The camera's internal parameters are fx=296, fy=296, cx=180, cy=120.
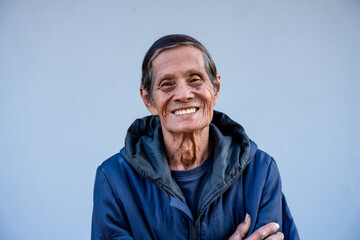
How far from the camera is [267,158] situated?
1.81 meters

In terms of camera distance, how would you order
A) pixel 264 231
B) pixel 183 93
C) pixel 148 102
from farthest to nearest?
pixel 148 102 → pixel 183 93 → pixel 264 231

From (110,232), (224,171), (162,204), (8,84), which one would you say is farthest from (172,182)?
(8,84)

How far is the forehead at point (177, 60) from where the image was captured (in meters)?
1.67

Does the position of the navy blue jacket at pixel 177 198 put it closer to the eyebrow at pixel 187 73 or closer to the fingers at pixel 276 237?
the fingers at pixel 276 237

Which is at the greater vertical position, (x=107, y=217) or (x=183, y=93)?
(x=183, y=93)

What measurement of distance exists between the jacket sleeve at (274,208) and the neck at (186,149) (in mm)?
411

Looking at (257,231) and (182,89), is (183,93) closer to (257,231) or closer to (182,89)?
(182,89)

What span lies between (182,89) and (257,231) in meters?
0.86

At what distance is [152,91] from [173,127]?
0.88 ft

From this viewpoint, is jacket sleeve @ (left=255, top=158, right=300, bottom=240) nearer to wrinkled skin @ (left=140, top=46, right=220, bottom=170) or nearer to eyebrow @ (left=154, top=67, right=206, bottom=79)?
wrinkled skin @ (left=140, top=46, right=220, bottom=170)

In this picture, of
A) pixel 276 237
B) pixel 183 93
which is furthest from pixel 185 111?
pixel 276 237

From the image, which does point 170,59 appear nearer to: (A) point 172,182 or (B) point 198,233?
(A) point 172,182

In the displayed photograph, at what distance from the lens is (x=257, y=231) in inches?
60.9

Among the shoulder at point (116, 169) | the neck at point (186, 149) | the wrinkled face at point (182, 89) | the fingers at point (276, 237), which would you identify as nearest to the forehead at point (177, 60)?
the wrinkled face at point (182, 89)
